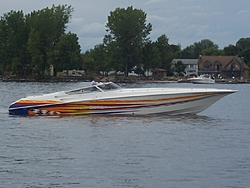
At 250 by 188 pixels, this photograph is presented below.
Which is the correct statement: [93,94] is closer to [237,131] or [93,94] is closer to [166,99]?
[166,99]

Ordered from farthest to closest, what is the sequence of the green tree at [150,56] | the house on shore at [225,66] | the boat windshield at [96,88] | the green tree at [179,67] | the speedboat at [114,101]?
the green tree at [179,67], the house on shore at [225,66], the green tree at [150,56], the boat windshield at [96,88], the speedboat at [114,101]

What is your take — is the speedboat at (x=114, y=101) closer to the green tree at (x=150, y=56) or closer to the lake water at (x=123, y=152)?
the lake water at (x=123, y=152)

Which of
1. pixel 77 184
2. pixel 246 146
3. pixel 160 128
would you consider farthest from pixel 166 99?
pixel 77 184

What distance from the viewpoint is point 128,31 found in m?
116

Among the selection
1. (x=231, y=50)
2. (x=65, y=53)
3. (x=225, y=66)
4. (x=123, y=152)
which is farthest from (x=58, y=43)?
(x=123, y=152)

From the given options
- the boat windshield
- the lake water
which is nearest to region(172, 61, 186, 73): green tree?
the boat windshield

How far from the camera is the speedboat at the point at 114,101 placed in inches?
1097

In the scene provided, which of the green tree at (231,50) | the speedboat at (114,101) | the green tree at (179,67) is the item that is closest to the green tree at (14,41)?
the green tree at (179,67)

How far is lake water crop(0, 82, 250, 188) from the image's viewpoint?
1512cm

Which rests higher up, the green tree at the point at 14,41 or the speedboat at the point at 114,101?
the green tree at the point at 14,41

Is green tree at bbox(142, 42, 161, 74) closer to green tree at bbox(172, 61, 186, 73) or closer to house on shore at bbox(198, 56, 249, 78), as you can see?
green tree at bbox(172, 61, 186, 73)

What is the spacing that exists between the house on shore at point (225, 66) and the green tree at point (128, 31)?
3083cm

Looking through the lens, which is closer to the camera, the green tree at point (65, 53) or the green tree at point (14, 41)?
the green tree at point (65, 53)

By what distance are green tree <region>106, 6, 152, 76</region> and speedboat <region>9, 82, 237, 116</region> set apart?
3452 inches
